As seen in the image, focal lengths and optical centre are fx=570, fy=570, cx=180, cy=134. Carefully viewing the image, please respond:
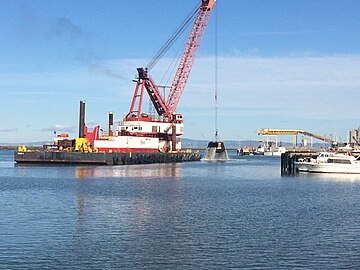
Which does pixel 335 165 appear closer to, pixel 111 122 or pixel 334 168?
pixel 334 168

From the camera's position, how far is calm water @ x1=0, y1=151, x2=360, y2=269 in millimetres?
25594

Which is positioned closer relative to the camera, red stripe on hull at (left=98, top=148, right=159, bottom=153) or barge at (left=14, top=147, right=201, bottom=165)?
barge at (left=14, top=147, right=201, bottom=165)

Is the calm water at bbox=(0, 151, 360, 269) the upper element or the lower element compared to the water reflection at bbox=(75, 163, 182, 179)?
lower

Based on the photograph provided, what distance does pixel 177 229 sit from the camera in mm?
33094

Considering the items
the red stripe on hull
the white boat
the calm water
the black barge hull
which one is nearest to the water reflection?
the black barge hull

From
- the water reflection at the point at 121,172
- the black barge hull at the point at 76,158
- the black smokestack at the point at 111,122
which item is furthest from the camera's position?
the black smokestack at the point at 111,122

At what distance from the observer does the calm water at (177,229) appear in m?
25.6

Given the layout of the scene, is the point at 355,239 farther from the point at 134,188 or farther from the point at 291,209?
the point at 134,188

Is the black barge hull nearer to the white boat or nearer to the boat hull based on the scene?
the white boat

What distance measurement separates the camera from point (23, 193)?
2087 inches

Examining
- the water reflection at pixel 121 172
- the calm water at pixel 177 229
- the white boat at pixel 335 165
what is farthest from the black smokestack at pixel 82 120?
the calm water at pixel 177 229

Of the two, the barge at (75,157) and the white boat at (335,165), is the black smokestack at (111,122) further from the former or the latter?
the white boat at (335,165)

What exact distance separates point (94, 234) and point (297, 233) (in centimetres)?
1134

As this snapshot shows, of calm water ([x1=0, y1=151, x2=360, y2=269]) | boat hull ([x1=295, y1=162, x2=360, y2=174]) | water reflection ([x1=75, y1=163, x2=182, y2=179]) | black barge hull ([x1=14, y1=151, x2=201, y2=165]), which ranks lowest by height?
calm water ([x1=0, y1=151, x2=360, y2=269])
